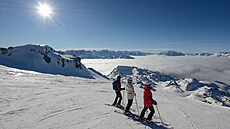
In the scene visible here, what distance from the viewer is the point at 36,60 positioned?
43.4 metres

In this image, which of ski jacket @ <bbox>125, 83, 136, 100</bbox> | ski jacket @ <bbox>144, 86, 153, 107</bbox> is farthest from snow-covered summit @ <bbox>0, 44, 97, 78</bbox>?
ski jacket @ <bbox>144, 86, 153, 107</bbox>

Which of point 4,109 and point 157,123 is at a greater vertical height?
point 4,109

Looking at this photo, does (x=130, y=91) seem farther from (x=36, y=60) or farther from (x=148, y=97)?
(x=36, y=60)

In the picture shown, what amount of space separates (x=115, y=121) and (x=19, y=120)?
3971 millimetres

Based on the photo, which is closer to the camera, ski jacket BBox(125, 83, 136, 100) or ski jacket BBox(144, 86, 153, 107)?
ski jacket BBox(144, 86, 153, 107)

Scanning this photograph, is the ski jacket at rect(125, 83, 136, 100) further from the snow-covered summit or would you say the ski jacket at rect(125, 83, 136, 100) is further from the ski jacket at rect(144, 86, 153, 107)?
the snow-covered summit

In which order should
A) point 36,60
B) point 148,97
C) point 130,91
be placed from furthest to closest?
point 36,60 → point 130,91 → point 148,97

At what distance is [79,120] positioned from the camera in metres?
7.87

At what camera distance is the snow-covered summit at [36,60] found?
132ft

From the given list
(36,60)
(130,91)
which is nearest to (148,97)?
(130,91)

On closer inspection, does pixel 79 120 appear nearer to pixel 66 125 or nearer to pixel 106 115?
pixel 66 125

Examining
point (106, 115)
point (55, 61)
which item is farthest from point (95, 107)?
point (55, 61)

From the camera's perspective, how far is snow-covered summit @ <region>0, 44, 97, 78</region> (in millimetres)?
40172

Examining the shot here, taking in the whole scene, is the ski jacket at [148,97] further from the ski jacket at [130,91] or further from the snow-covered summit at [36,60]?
the snow-covered summit at [36,60]
